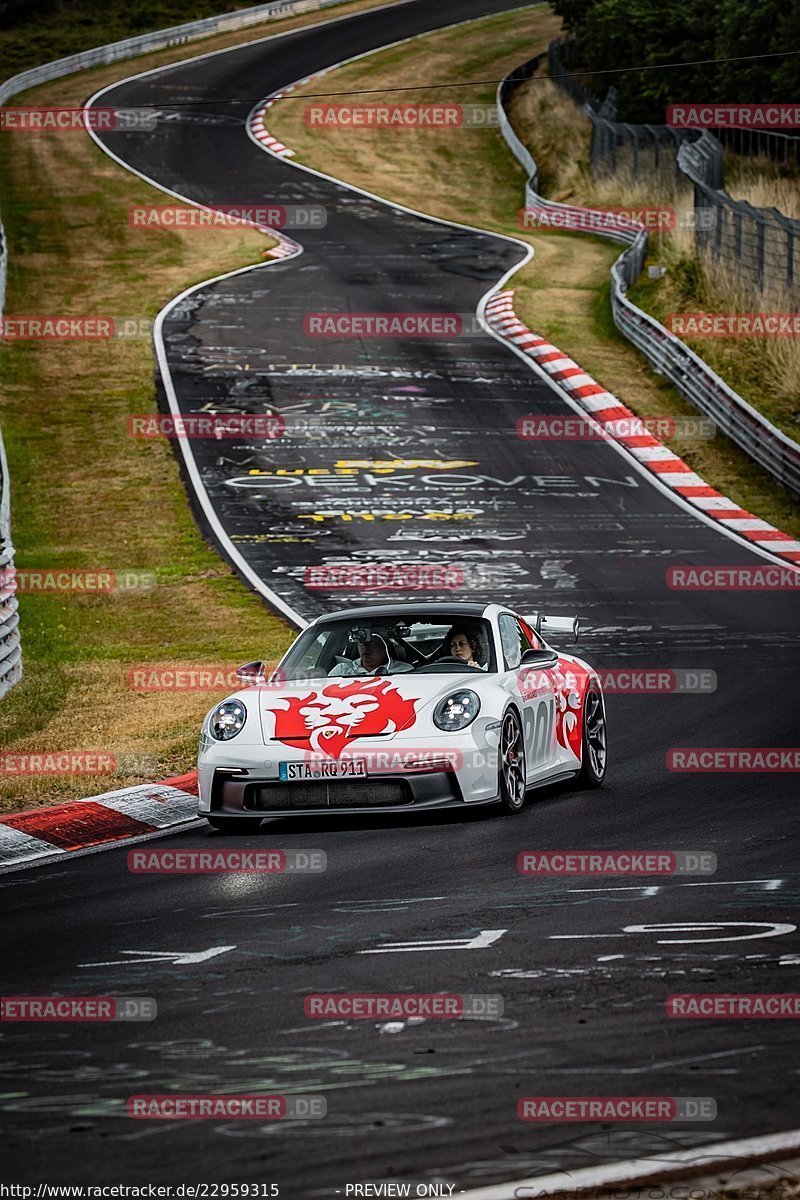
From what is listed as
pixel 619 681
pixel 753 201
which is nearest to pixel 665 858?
pixel 619 681

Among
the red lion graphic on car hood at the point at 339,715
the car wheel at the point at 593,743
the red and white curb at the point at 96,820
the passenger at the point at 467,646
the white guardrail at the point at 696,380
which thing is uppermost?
the red lion graphic on car hood at the point at 339,715

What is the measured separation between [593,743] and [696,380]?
18411 mm

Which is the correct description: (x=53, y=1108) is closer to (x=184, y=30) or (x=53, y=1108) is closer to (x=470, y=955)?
(x=470, y=955)

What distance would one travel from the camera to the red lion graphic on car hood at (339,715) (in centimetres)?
1017

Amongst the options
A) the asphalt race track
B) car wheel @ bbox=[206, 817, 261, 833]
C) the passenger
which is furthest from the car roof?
car wheel @ bbox=[206, 817, 261, 833]

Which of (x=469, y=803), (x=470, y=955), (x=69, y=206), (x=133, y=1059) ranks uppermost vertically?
(x=133, y=1059)

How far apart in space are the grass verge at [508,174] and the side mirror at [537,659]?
1234cm

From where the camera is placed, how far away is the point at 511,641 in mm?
11625

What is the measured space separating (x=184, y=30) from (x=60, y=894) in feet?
225

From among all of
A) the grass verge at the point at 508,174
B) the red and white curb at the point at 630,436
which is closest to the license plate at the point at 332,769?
the red and white curb at the point at 630,436

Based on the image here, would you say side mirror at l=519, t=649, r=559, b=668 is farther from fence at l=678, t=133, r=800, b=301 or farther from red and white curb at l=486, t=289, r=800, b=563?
fence at l=678, t=133, r=800, b=301

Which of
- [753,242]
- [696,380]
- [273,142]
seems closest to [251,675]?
[696,380]

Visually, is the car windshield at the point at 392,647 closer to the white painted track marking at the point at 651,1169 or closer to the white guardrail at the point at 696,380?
the white painted track marking at the point at 651,1169

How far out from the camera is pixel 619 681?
15609 mm
